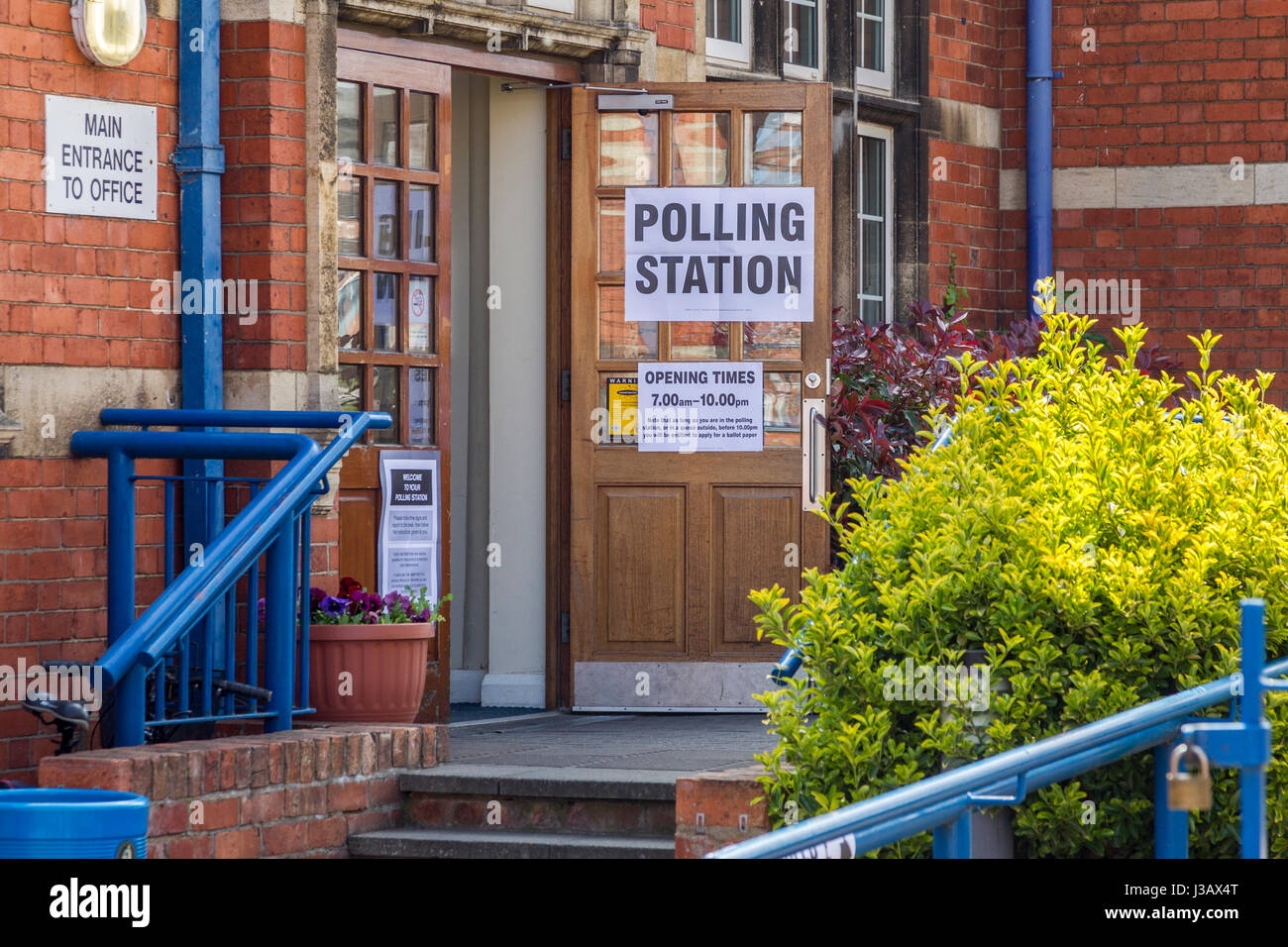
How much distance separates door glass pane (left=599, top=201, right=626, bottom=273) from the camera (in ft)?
26.7

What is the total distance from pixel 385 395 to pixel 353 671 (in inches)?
56.4

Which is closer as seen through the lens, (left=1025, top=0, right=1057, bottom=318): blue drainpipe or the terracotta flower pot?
the terracotta flower pot

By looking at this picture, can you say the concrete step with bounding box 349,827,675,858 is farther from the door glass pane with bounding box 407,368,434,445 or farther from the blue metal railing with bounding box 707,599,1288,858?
the blue metal railing with bounding box 707,599,1288,858

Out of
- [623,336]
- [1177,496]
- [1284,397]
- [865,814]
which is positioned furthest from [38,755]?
[1284,397]

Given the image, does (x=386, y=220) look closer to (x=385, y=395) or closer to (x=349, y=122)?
(x=349, y=122)

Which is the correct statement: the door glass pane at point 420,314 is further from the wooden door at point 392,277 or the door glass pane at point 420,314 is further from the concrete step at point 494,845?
the concrete step at point 494,845

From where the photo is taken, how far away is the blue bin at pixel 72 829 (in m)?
4.20

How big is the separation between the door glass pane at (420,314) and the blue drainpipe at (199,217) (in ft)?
3.59

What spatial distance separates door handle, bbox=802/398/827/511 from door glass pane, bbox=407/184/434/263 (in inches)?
63.3

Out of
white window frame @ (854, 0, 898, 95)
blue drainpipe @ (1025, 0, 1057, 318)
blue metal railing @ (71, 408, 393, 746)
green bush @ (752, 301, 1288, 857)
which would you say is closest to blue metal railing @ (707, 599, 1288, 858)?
green bush @ (752, 301, 1288, 857)

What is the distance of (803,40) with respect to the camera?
10.1m

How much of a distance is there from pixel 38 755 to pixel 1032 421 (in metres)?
3.22

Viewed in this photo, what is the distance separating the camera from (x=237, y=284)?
689 cm

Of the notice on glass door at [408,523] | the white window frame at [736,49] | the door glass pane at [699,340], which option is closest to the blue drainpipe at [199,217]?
the notice on glass door at [408,523]
